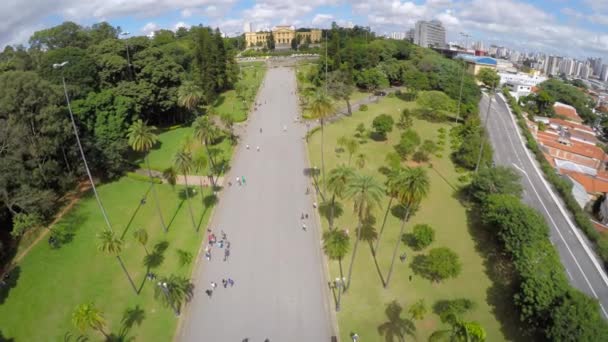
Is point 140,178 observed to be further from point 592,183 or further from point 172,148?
point 592,183

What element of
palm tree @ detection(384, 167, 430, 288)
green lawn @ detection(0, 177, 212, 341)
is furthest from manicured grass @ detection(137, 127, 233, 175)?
palm tree @ detection(384, 167, 430, 288)

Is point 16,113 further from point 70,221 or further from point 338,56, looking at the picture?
point 338,56

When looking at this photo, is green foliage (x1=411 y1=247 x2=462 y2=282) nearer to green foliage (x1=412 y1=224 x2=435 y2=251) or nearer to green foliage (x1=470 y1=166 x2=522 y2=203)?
green foliage (x1=412 y1=224 x2=435 y2=251)

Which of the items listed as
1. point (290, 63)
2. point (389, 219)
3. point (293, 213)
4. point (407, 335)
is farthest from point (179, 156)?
point (290, 63)

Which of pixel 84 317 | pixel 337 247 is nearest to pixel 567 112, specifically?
pixel 337 247

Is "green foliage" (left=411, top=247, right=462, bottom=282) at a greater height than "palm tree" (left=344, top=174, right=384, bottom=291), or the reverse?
"palm tree" (left=344, top=174, right=384, bottom=291)

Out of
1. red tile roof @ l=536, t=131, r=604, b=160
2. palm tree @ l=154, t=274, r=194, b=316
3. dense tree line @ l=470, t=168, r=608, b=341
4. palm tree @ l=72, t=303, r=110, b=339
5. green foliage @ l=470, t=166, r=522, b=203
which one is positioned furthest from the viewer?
red tile roof @ l=536, t=131, r=604, b=160

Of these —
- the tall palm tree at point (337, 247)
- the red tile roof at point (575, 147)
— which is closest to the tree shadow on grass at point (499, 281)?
the tall palm tree at point (337, 247)

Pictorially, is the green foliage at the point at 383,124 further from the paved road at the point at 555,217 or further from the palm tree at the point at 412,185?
the palm tree at the point at 412,185
